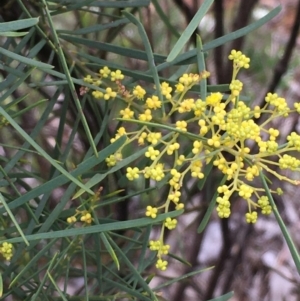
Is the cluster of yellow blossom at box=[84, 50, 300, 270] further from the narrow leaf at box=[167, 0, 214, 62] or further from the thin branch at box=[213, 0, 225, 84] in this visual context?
the thin branch at box=[213, 0, 225, 84]

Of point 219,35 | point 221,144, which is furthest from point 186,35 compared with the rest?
point 219,35

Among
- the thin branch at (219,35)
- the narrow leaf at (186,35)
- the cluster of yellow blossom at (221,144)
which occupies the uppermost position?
the narrow leaf at (186,35)

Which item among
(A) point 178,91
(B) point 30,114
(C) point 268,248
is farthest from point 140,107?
(C) point 268,248

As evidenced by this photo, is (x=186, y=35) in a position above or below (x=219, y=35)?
above

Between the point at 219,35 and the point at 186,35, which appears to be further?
the point at 219,35

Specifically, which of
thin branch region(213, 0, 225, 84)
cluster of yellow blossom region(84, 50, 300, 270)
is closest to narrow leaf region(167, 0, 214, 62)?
cluster of yellow blossom region(84, 50, 300, 270)

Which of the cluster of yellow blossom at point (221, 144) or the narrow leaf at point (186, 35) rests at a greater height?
the narrow leaf at point (186, 35)

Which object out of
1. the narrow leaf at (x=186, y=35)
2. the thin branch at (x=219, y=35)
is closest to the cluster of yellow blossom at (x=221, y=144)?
the narrow leaf at (x=186, y=35)

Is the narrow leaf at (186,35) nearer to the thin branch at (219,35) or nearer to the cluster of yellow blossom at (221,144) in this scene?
the cluster of yellow blossom at (221,144)

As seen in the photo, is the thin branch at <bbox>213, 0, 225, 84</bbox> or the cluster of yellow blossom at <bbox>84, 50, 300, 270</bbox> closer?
the cluster of yellow blossom at <bbox>84, 50, 300, 270</bbox>

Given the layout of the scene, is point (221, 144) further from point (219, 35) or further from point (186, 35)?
point (219, 35)

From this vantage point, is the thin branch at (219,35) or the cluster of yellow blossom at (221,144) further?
the thin branch at (219,35)

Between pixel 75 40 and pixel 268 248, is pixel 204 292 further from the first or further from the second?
pixel 75 40
